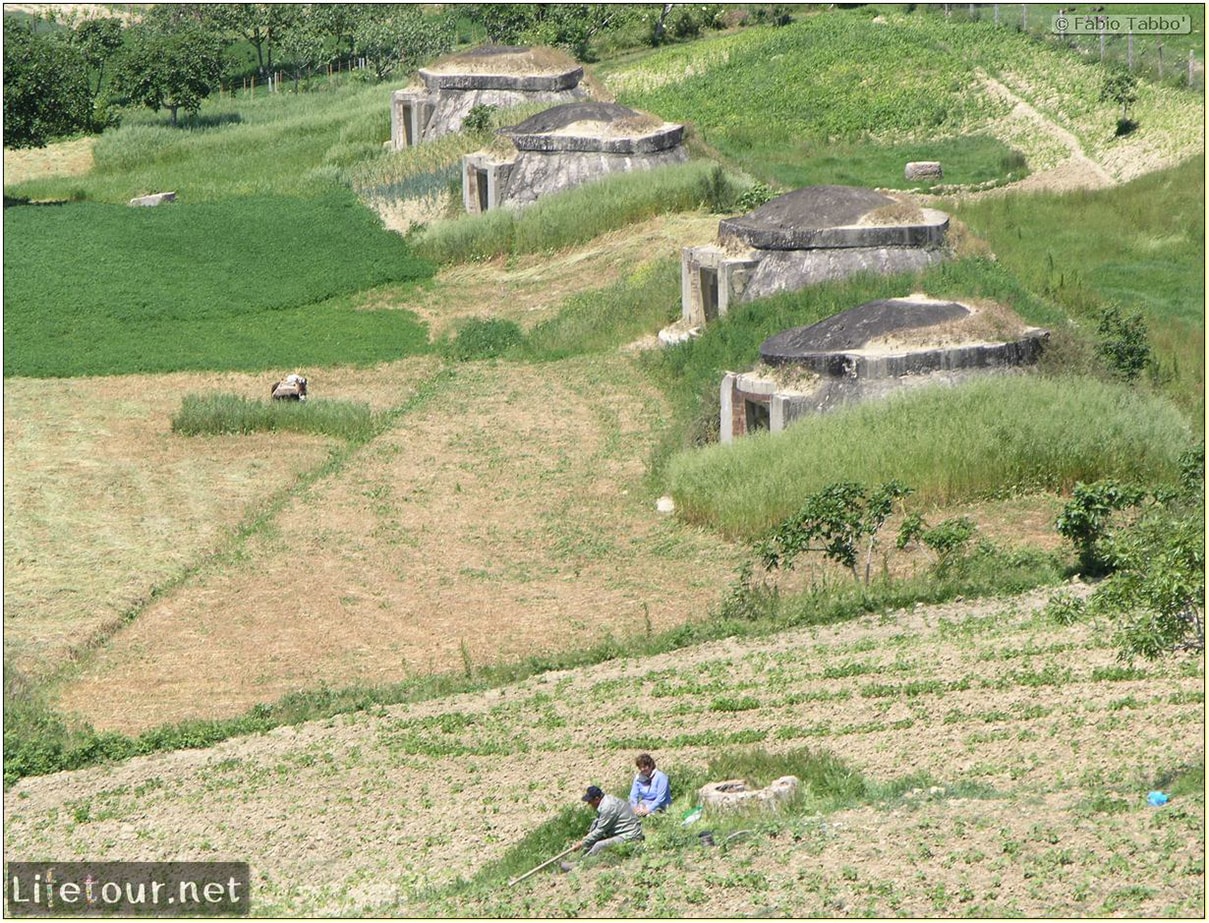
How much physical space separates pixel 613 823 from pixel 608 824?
4 cm

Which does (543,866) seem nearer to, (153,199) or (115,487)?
(115,487)

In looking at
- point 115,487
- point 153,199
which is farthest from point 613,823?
point 153,199

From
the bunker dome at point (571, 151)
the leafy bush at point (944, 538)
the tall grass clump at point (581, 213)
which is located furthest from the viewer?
the bunker dome at point (571, 151)

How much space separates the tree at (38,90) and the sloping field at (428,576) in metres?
24.3

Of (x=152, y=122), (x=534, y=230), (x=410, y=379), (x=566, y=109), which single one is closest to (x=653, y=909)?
(x=410, y=379)

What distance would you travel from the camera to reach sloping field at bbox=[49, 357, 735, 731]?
20391 millimetres

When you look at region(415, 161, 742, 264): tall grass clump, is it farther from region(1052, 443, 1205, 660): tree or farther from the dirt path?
region(1052, 443, 1205, 660): tree

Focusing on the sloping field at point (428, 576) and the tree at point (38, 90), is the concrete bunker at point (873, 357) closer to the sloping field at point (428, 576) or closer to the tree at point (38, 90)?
the sloping field at point (428, 576)

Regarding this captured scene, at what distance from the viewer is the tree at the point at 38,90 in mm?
50312

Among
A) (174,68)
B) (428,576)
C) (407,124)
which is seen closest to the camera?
(428,576)

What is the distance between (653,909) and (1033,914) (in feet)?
8.08

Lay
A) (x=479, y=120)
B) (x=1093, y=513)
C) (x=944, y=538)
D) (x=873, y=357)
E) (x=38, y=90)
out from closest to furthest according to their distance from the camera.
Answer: (x=1093, y=513)
(x=944, y=538)
(x=873, y=357)
(x=479, y=120)
(x=38, y=90)

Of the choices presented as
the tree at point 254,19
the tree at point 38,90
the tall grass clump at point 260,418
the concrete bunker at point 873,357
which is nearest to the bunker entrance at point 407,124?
the tree at point 38,90

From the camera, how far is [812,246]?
32594 mm
